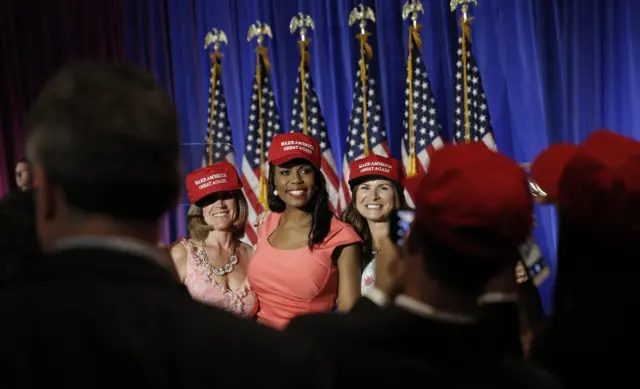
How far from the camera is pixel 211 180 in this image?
334 centimetres

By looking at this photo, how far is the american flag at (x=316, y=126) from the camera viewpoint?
18.4ft

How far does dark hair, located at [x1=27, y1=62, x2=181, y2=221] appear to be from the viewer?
2.39ft

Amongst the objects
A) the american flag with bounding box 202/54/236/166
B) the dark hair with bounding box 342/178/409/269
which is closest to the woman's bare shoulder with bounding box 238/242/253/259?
the dark hair with bounding box 342/178/409/269

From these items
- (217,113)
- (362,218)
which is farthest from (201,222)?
(217,113)

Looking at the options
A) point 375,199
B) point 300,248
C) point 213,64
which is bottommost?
point 300,248

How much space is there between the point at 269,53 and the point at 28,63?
7.15 ft

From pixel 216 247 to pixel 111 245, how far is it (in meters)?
2.57

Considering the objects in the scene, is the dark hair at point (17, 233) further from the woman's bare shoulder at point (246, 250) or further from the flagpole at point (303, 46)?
the flagpole at point (303, 46)

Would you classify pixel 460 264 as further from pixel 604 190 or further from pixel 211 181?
pixel 211 181

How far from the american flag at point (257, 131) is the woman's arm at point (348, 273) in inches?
119

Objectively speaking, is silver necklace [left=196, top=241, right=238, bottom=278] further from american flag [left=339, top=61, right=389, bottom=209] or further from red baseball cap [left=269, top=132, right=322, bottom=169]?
american flag [left=339, top=61, right=389, bottom=209]

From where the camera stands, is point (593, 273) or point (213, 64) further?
point (213, 64)

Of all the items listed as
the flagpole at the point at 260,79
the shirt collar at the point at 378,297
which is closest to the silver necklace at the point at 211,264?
the shirt collar at the point at 378,297

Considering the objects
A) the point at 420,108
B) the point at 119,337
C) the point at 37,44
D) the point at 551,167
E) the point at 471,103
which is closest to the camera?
the point at 119,337
